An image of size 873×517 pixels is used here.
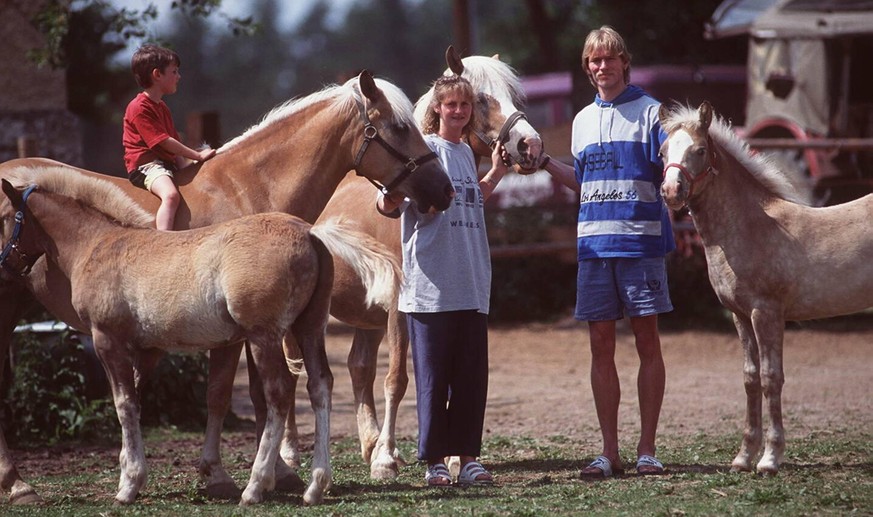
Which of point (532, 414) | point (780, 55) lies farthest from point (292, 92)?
point (532, 414)

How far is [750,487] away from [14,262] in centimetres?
368

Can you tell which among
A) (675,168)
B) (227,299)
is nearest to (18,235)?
(227,299)

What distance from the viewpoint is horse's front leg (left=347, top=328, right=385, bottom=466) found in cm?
664

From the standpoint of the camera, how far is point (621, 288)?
579 centimetres

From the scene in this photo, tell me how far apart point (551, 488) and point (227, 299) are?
1.79m

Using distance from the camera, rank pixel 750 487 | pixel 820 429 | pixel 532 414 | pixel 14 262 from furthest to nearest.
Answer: pixel 532 414 < pixel 820 429 < pixel 14 262 < pixel 750 487

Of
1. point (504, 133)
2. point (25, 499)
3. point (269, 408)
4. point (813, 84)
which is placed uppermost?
point (813, 84)

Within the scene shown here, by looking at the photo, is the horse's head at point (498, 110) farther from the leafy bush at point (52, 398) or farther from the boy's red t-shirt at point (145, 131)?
the leafy bush at point (52, 398)

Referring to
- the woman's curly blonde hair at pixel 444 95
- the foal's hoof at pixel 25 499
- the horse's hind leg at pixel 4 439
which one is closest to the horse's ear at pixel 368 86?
the woman's curly blonde hair at pixel 444 95

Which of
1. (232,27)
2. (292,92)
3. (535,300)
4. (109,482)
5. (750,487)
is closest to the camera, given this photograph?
(750,487)

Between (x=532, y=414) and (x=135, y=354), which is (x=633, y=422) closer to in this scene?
(x=532, y=414)

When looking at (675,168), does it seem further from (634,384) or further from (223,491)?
(634,384)

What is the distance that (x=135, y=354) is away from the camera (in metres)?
5.40

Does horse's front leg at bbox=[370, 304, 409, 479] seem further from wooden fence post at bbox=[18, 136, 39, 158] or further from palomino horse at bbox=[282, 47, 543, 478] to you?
wooden fence post at bbox=[18, 136, 39, 158]
